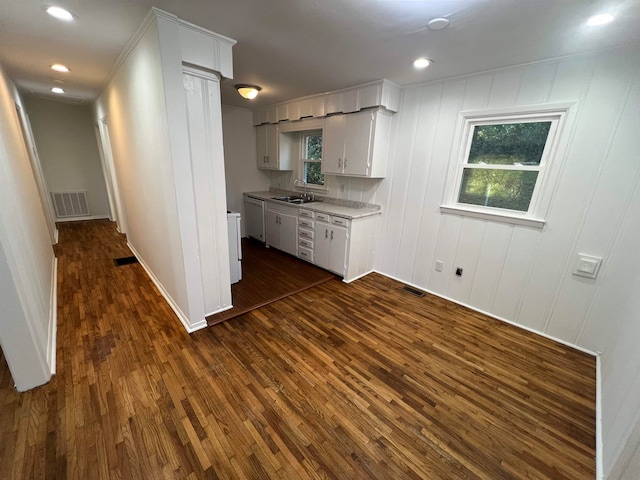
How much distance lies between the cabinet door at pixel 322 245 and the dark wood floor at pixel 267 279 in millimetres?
138

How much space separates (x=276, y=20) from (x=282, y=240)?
2.97m

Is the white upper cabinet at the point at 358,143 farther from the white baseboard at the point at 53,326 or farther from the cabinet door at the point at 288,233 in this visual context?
the white baseboard at the point at 53,326

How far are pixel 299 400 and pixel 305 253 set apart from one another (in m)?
2.39

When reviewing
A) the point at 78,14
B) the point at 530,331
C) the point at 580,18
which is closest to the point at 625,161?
the point at 580,18

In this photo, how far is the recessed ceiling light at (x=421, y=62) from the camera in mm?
2221

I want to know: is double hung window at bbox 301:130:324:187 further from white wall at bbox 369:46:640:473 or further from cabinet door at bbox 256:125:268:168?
white wall at bbox 369:46:640:473

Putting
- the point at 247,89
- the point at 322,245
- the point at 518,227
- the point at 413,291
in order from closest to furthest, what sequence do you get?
the point at 518,227, the point at 247,89, the point at 413,291, the point at 322,245

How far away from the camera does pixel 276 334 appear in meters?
2.31

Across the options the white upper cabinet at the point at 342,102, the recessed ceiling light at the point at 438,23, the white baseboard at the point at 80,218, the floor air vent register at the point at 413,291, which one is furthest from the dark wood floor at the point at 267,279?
the white baseboard at the point at 80,218

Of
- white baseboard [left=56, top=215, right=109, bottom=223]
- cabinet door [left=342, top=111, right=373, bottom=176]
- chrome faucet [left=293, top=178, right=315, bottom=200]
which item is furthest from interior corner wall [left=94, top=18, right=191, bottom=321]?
white baseboard [left=56, top=215, right=109, bottom=223]

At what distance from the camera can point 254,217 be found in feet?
15.8

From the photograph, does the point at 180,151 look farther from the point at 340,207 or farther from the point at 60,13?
the point at 340,207

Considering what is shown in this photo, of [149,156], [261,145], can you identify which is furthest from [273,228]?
[149,156]

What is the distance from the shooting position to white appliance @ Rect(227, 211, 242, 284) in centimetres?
303
